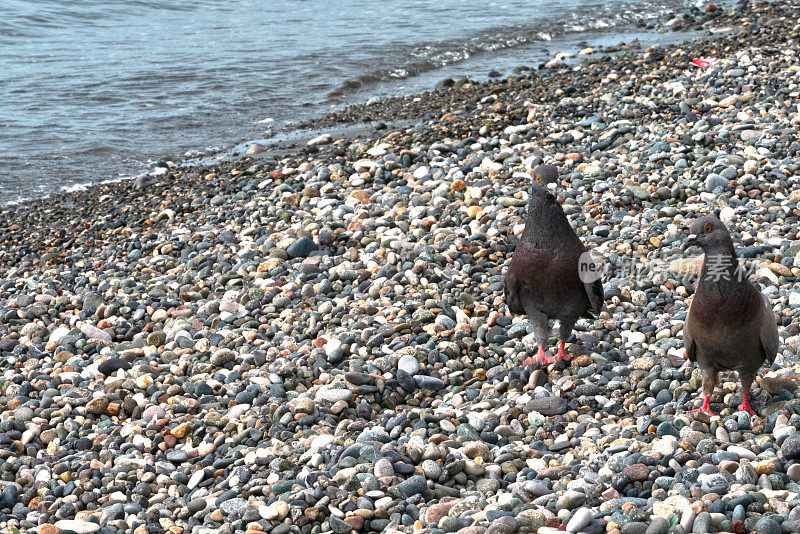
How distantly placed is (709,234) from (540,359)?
1646mm

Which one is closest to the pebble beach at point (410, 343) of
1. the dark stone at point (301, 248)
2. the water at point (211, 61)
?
the dark stone at point (301, 248)

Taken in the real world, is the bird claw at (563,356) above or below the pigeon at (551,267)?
below

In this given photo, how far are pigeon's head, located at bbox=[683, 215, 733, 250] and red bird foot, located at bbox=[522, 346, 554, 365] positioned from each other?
1474 mm

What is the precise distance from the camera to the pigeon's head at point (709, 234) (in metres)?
5.01

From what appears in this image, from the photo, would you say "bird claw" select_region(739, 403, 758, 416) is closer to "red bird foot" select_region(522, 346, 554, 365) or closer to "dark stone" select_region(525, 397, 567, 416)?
"dark stone" select_region(525, 397, 567, 416)

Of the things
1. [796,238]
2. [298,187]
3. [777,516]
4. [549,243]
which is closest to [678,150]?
[796,238]

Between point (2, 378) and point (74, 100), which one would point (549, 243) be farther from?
point (74, 100)

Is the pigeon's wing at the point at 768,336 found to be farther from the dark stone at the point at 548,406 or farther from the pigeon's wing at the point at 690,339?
the dark stone at the point at 548,406

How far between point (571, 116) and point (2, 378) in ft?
25.8

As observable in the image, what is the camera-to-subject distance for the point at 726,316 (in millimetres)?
4879

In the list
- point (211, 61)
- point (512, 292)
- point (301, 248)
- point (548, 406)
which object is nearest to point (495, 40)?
point (211, 61)

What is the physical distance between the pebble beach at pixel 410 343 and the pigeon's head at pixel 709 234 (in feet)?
3.26

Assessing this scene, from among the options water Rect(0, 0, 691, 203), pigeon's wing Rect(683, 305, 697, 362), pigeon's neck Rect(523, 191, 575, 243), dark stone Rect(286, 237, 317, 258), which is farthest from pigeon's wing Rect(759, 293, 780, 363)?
water Rect(0, 0, 691, 203)

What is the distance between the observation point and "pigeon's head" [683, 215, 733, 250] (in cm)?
501
